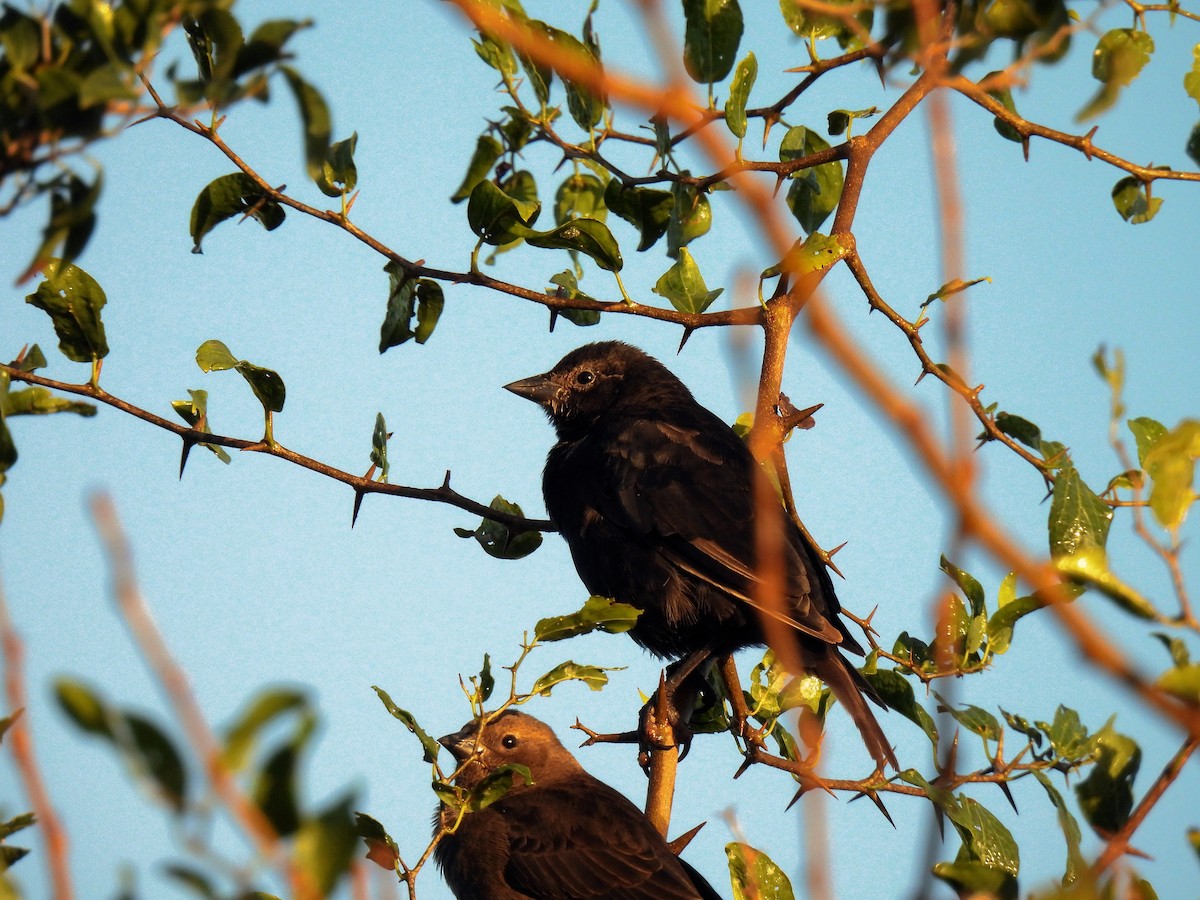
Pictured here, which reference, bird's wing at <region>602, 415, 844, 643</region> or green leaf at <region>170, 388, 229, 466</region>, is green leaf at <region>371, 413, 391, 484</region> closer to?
green leaf at <region>170, 388, 229, 466</region>

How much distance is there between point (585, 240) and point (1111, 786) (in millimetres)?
2648

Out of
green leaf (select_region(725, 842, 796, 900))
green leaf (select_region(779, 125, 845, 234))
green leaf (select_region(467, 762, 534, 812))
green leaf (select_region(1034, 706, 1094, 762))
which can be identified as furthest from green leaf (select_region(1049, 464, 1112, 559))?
green leaf (select_region(779, 125, 845, 234))

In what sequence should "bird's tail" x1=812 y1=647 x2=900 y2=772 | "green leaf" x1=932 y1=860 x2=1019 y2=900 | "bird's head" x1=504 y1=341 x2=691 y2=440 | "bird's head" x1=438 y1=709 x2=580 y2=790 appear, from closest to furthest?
"green leaf" x1=932 y1=860 x2=1019 y2=900, "bird's tail" x1=812 y1=647 x2=900 y2=772, "bird's head" x1=438 y1=709 x2=580 y2=790, "bird's head" x1=504 y1=341 x2=691 y2=440

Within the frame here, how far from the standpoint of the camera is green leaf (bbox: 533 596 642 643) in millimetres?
3424

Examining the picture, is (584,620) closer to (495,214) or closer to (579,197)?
(495,214)

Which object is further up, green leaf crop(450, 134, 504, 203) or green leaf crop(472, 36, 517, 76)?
green leaf crop(450, 134, 504, 203)

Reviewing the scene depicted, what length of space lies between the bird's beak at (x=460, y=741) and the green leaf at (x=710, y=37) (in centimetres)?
332

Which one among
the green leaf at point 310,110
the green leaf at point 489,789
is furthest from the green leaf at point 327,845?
the green leaf at point 489,789

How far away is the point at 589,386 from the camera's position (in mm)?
6742

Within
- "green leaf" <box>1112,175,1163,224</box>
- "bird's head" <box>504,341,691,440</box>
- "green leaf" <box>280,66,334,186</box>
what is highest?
"bird's head" <box>504,341,691,440</box>

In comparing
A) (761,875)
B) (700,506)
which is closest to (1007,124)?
(700,506)

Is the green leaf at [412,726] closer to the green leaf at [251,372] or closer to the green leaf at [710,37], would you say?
the green leaf at [251,372]

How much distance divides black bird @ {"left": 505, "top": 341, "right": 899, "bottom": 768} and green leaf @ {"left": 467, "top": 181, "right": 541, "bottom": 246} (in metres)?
1.70

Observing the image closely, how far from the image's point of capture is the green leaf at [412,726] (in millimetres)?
3359
